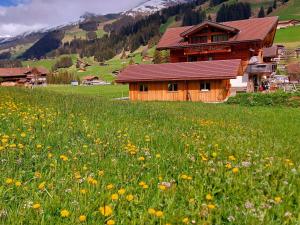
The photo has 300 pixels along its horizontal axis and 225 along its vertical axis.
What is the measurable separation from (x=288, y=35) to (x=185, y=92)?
128m

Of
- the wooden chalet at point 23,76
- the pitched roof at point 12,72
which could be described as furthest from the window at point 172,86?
the pitched roof at point 12,72

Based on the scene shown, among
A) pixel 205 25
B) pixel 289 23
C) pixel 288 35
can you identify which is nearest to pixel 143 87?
pixel 205 25

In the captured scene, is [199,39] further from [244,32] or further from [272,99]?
→ [272,99]

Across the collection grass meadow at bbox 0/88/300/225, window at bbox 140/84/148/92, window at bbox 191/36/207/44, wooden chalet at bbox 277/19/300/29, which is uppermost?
wooden chalet at bbox 277/19/300/29

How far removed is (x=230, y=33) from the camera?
51969 mm

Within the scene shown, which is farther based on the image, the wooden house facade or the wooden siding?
the wooden siding

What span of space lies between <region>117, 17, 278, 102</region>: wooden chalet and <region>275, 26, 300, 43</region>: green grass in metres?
101

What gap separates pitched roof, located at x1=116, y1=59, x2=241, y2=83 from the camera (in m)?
39.4

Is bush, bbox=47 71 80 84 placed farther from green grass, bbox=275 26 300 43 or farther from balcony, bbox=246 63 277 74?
balcony, bbox=246 63 277 74

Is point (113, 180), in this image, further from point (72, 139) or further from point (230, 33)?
point (230, 33)

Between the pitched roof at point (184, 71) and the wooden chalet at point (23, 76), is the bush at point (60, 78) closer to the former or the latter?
the wooden chalet at point (23, 76)

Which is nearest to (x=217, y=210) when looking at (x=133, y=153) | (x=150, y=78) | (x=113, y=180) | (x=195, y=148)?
(x=113, y=180)

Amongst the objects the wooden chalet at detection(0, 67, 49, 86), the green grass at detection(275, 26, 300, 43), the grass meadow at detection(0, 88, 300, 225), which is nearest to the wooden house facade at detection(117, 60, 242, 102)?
the grass meadow at detection(0, 88, 300, 225)

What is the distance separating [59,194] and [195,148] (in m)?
3.78
